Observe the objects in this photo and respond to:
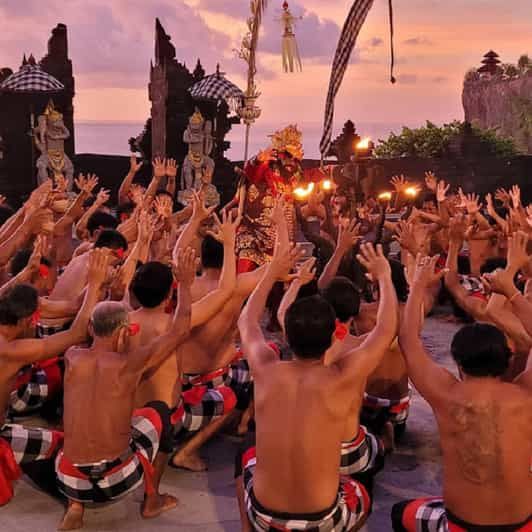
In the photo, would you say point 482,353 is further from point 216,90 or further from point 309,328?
point 216,90

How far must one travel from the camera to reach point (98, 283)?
4008 millimetres

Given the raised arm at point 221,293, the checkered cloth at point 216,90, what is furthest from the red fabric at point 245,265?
the checkered cloth at point 216,90

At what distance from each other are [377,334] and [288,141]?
5.37 metres

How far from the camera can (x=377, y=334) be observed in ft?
10.6

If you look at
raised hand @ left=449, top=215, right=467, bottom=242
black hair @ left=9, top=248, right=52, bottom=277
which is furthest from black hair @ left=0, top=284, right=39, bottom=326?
raised hand @ left=449, top=215, right=467, bottom=242

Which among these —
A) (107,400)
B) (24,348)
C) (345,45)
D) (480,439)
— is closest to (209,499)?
(107,400)

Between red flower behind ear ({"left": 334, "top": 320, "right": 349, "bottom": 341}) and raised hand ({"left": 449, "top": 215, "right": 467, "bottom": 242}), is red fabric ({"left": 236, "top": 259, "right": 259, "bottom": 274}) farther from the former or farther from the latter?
red flower behind ear ({"left": 334, "top": 320, "right": 349, "bottom": 341})

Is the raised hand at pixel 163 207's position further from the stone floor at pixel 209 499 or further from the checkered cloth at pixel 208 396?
the stone floor at pixel 209 499

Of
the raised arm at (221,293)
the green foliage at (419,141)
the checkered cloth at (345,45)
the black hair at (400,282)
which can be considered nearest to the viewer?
the raised arm at (221,293)

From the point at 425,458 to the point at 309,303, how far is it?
7.18 ft

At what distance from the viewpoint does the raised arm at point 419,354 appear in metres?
3.03

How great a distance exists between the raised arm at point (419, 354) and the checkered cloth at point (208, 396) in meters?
1.75

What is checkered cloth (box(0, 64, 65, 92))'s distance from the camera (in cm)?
1522

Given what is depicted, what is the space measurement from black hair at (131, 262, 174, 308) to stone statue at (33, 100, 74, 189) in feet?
40.4
